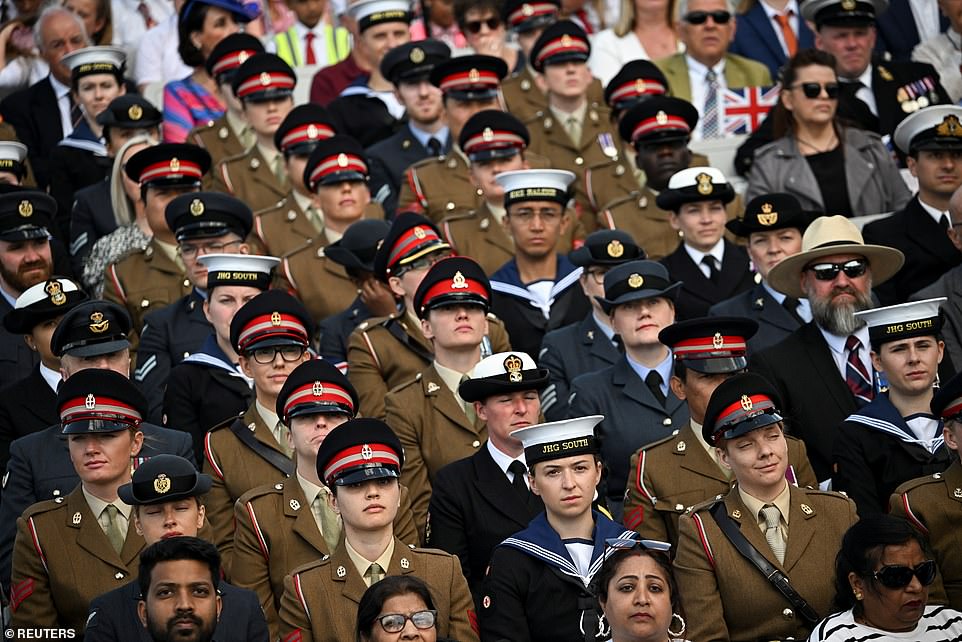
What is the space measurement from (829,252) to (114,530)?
4329 millimetres

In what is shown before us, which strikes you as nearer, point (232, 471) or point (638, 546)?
point (638, 546)

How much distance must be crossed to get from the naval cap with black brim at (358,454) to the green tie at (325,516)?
0.57 metres

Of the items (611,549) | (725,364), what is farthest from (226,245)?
(611,549)

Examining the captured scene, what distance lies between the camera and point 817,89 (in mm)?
13703

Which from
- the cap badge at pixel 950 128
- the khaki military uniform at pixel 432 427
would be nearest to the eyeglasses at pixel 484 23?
the cap badge at pixel 950 128

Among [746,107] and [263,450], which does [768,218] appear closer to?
[746,107]

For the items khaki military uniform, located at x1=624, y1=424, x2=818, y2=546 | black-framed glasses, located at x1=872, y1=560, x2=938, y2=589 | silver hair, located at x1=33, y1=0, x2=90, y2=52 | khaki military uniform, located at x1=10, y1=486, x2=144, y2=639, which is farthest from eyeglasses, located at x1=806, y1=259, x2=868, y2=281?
silver hair, located at x1=33, y1=0, x2=90, y2=52

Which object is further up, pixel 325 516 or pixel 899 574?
pixel 325 516

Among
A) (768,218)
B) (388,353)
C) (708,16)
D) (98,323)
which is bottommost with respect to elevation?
(388,353)

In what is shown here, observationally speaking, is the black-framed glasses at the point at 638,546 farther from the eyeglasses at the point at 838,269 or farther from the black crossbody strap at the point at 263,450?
the eyeglasses at the point at 838,269

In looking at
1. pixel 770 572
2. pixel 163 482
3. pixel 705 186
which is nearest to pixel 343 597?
pixel 163 482

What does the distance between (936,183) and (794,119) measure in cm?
145

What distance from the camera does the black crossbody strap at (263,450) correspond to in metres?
10.8

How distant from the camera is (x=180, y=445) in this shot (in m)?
10.8
